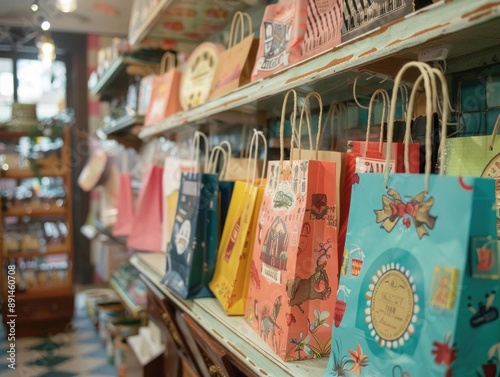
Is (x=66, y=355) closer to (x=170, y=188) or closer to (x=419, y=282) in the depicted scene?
(x=170, y=188)

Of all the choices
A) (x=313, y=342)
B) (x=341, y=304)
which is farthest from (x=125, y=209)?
(x=341, y=304)

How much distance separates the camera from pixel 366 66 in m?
0.92

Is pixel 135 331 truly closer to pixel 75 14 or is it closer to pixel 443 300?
pixel 443 300

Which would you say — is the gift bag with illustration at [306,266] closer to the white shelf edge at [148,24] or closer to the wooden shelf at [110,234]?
the white shelf edge at [148,24]

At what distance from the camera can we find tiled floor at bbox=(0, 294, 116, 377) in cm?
337

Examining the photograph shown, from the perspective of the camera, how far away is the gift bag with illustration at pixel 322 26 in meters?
1.00

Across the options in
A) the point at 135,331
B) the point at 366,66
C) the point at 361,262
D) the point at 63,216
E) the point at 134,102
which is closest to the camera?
the point at 361,262

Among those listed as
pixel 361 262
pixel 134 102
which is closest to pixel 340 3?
pixel 361 262

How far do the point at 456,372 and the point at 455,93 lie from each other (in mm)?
592

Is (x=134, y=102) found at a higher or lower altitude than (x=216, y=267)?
higher

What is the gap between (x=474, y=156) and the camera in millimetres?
875

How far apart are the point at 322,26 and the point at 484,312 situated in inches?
27.5

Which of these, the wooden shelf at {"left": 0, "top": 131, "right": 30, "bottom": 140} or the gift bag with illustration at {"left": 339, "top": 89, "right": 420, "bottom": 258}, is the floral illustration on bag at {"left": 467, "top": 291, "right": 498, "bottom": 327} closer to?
the gift bag with illustration at {"left": 339, "top": 89, "right": 420, "bottom": 258}

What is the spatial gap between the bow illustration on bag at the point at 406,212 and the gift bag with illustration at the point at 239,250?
53 centimetres
